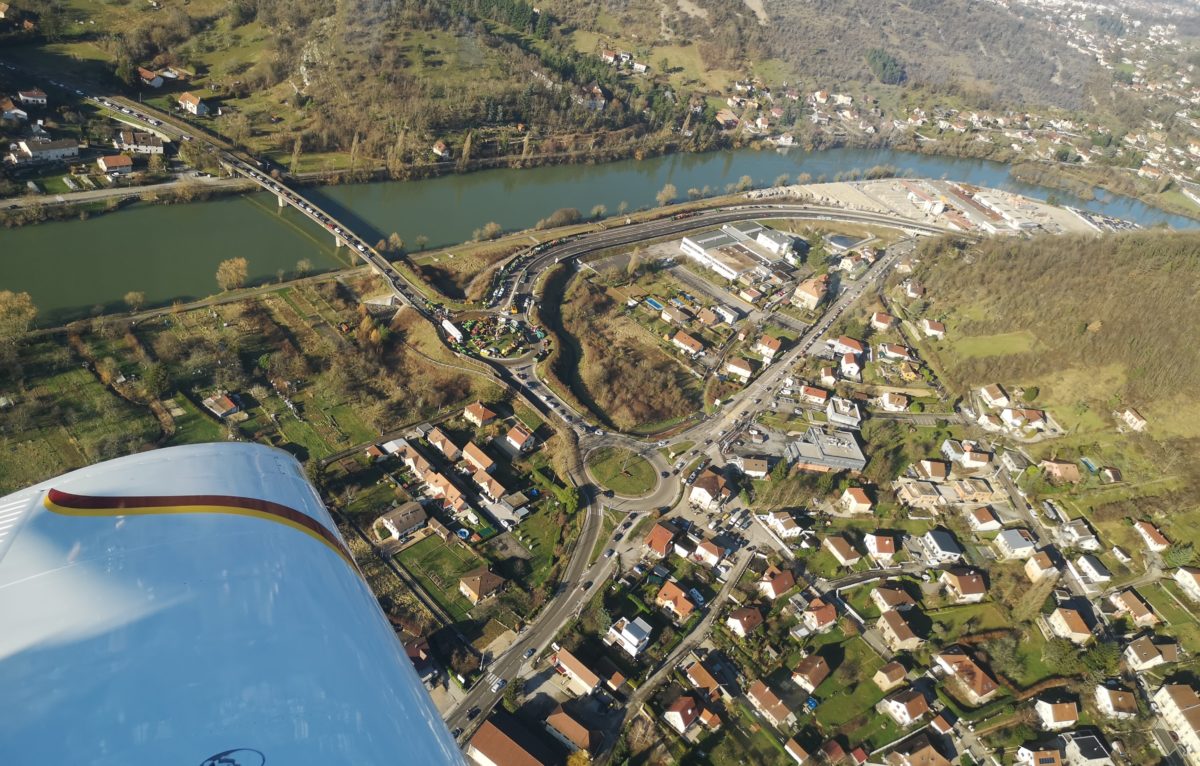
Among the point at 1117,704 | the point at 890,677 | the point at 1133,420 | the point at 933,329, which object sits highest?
the point at 1133,420

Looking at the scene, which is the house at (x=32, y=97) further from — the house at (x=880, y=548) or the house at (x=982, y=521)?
the house at (x=982, y=521)

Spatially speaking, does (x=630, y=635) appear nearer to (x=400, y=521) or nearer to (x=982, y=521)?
(x=400, y=521)

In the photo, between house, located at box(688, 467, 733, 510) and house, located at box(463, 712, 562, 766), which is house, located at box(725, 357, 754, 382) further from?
house, located at box(463, 712, 562, 766)

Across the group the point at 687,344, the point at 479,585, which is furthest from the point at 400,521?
the point at 687,344

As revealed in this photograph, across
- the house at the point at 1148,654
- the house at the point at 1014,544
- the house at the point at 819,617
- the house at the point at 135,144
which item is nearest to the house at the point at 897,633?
the house at the point at 819,617

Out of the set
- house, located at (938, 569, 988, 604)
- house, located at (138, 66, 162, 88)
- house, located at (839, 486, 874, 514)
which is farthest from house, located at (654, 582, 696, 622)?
house, located at (138, 66, 162, 88)

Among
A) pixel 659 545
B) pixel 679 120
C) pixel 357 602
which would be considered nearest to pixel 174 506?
pixel 357 602
